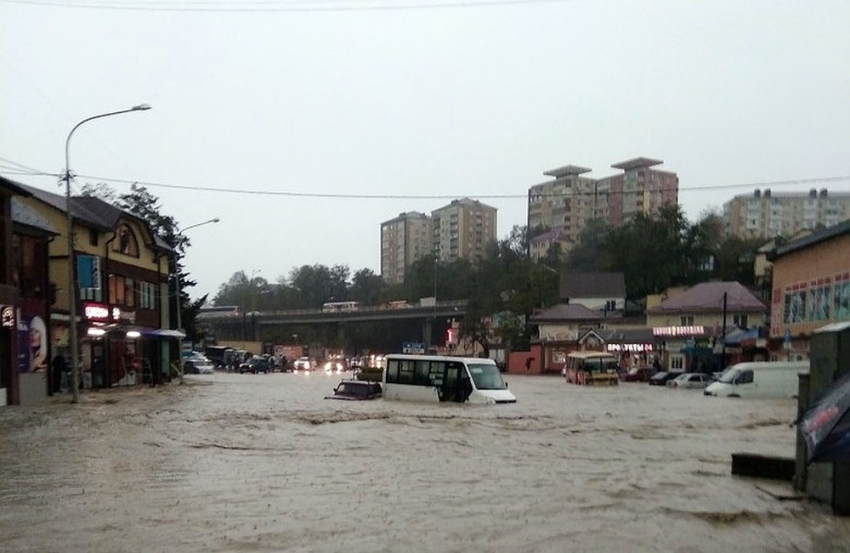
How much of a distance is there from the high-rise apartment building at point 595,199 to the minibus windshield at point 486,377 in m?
91.8

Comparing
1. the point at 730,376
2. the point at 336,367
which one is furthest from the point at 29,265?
the point at 336,367

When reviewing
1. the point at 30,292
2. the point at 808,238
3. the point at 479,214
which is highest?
the point at 479,214

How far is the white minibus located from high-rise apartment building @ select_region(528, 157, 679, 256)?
91.9m

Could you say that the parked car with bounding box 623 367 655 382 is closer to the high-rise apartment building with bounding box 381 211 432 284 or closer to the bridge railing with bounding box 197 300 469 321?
the bridge railing with bounding box 197 300 469 321

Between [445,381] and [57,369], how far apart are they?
55.4ft

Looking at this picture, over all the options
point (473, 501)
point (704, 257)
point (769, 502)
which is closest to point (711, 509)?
point (769, 502)

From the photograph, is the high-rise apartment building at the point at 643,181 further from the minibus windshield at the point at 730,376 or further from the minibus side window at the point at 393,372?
the minibus side window at the point at 393,372

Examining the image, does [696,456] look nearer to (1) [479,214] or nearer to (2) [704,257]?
(2) [704,257]

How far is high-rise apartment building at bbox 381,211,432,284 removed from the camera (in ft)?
589

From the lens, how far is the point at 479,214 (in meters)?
172

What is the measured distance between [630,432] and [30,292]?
23.2 meters

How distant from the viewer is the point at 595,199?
16012cm

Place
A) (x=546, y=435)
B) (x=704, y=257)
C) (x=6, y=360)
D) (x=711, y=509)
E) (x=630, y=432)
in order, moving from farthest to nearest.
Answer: (x=704, y=257) → (x=6, y=360) → (x=630, y=432) → (x=546, y=435) → (x=711, y=509)

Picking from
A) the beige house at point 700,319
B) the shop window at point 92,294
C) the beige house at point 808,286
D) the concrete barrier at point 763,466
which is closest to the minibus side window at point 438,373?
the concrete barrier at point 763,466
